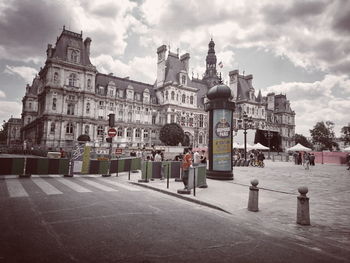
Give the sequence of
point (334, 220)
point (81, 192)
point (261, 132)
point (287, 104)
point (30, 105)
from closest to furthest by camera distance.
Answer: point (334, 220) < point (81, 192) < point (261, 132) < point (30, 105) < point (287, 104)

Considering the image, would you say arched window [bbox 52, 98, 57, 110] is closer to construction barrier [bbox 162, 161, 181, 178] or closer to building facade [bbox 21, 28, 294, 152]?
building facade [bbox 21, 28, 294, 152]

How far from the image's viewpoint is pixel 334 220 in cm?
709

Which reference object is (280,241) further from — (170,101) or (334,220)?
(170,101)

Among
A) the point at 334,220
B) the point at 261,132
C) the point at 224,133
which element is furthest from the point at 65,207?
the point at 261,132

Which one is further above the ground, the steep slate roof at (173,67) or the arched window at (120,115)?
the steep slate roof at (173,67)

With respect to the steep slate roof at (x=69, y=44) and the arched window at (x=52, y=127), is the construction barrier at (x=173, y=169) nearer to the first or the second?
the arched window at (x=52, y=127)

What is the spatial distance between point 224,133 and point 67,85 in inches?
1681

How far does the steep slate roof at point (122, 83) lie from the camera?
2290 inches

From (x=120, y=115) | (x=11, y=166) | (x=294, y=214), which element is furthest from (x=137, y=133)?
(x=294, y=214)

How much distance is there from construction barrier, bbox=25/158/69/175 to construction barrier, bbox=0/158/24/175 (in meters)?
0.33

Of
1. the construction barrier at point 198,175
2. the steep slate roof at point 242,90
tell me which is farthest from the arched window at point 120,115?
the construction barrier at point 198,175

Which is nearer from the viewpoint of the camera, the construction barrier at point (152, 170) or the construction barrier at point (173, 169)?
the construction barrier at point (152, 170)

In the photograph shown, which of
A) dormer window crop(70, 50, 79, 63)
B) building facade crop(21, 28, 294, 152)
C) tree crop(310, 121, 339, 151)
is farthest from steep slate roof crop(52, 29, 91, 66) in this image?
tree crop(310, 121, 339, 151)

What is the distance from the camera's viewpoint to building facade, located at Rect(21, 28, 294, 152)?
159 ft
